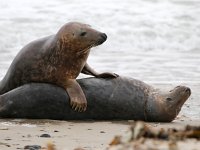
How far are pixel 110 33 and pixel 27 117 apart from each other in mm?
7973

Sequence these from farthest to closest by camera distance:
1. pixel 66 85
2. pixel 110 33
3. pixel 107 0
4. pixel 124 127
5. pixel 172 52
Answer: pixel 107 0 → pixel 110 33 → pixel 172 52 → pixel 66 85 → pixel 124 127

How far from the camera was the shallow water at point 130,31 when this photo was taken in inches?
409

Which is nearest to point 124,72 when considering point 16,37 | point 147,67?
point 147,67

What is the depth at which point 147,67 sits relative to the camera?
10.5 m

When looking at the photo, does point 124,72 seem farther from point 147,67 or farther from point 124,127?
point 124,127

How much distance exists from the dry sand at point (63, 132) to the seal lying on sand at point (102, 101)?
0.18 meters

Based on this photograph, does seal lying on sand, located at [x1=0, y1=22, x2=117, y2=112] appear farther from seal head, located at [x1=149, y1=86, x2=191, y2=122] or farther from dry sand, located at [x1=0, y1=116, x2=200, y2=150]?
seal head, located at [x1=149, y1=86, x2=191, y2=122]

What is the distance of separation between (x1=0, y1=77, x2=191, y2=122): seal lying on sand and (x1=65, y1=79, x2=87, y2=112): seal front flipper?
0.06m

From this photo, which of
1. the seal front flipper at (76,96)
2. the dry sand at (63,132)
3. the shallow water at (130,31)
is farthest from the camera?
the shallow water at (130,31)

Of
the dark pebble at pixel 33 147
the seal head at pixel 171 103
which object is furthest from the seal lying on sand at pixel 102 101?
the dark pebble at pixel 33 147

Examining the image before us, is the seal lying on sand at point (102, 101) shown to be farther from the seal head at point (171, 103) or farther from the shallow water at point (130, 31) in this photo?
the shallow water at point (130, 31)

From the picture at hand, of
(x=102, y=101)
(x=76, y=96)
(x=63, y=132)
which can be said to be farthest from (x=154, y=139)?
(x=102, y=101)

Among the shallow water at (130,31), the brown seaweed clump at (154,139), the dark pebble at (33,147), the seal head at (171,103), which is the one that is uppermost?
the brown seaweed clump at (154,139)

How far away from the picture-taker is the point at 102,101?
6938mm
